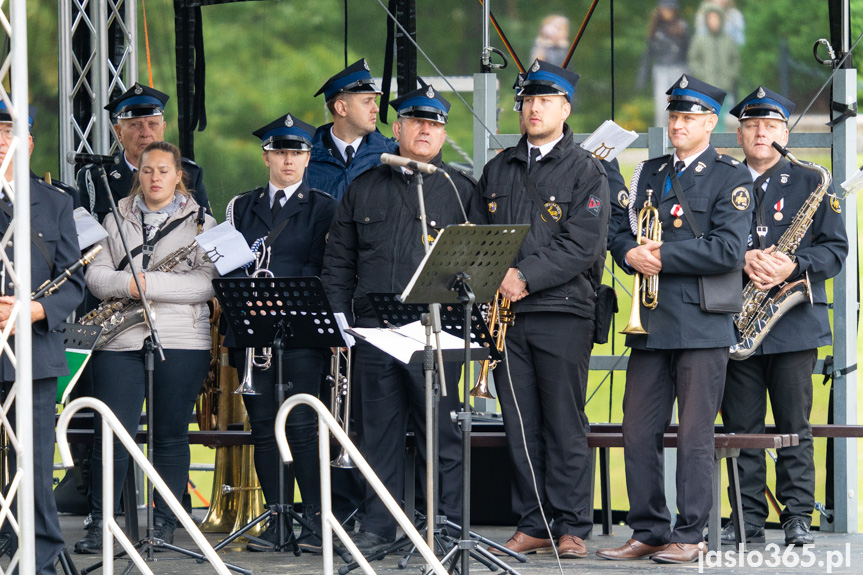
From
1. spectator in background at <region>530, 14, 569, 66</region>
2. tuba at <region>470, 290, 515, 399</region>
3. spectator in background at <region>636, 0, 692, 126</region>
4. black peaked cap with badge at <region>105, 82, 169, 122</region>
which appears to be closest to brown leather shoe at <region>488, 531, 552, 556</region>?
tuba at <region>470, 290, 515, 399</region>

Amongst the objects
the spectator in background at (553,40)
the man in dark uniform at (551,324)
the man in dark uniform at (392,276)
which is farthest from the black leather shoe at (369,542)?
the spectator in background at (553,40)

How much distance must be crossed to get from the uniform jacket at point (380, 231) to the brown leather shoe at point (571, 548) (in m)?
1.34

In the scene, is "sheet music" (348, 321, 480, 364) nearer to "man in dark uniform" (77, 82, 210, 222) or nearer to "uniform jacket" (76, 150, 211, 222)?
"uniform jacket" (76, 150, 211, 222)

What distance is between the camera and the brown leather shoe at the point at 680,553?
5344 mm

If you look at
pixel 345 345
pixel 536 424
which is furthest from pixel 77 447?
pixel 536 424

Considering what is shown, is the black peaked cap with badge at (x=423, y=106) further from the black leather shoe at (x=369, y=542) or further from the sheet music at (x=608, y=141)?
the black leather shoe at (x=369, y=542)

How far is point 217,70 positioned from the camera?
902 centimetres

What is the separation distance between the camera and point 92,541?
19.4ft

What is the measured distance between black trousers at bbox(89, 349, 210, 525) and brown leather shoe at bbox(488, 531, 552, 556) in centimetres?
163

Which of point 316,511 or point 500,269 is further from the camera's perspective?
point 316,511

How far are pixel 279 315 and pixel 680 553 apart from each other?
2.09 m

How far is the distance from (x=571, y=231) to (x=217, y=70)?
4.38 m

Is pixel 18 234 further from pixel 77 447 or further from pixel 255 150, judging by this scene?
pixel 255 150

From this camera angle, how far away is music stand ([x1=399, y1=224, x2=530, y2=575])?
443 cm
